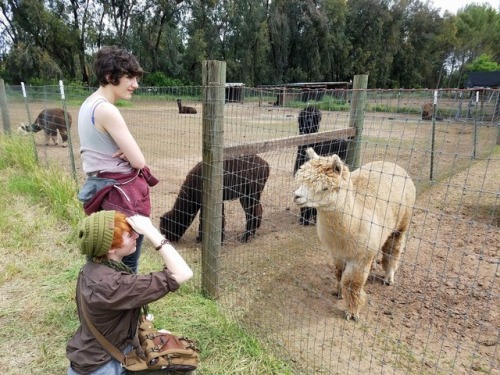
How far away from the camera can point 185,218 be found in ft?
16.9

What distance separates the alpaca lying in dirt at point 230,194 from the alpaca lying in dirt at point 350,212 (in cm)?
173

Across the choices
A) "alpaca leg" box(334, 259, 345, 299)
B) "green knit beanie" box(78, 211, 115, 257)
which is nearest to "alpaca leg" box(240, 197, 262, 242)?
"alpaca leg" box(334, 259, 345, 299)

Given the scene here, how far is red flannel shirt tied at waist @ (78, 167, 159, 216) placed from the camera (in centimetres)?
234

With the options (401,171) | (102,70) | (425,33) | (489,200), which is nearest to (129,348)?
(102,70)

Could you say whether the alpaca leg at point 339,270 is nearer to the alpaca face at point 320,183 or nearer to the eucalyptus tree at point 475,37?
the alpaca face at point 320,183

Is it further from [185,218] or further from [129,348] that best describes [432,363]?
[185,218]

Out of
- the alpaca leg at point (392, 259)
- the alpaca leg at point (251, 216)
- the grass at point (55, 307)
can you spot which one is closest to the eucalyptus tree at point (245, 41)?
the alpaca leg at point (251, 216)

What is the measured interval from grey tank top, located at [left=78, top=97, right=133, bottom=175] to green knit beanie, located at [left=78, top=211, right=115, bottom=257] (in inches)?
25.8

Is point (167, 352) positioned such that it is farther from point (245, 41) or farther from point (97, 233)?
point (245, 41)

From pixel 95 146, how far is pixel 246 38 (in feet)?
135

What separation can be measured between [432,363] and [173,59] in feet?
129

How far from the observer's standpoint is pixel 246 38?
1581 inches

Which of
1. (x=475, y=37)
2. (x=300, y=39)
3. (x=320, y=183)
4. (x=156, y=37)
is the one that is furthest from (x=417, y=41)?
(x=320, y=183)

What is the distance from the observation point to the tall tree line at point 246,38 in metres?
31.9
